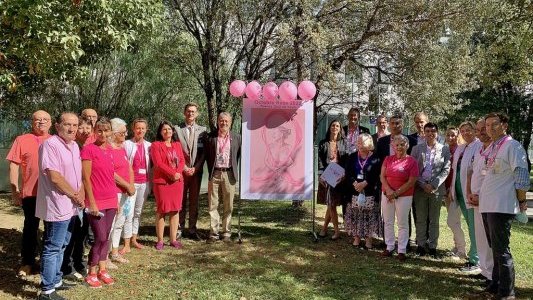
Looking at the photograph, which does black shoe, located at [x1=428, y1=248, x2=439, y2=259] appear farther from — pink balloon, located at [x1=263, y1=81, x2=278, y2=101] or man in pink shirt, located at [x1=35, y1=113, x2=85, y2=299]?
man in pink shirt, located at [x1=35, y1=113, x2=85, y2=299]

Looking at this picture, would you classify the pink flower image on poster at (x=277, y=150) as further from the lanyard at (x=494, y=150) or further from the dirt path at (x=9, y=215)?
the dirt path at (x=9, y=215)

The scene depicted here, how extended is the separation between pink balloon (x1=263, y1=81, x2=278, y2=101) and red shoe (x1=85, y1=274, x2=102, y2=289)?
3.67 meters

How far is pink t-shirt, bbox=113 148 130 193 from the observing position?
5.42 m

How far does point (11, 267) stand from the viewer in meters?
5.55

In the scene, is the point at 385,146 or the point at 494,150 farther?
the point at 385,146

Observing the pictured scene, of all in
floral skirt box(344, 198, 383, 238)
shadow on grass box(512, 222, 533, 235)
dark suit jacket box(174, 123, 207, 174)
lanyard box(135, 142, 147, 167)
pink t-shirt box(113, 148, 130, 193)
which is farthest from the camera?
shadow on grass box(512, 222, 533, 235)

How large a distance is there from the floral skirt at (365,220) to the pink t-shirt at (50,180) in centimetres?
404

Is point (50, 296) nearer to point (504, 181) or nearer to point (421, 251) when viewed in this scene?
point (504, 181)

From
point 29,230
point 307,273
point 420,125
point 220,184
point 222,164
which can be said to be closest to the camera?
point 29,230

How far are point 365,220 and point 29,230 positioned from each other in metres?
4.45

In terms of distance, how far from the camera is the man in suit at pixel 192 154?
7109 mm

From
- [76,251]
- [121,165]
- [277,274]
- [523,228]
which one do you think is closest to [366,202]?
[277,274]

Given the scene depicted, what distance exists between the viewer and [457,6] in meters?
8.66

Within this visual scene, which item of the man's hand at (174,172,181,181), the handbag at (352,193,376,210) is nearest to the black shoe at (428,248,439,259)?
the handbag at (352,193,376,210)
